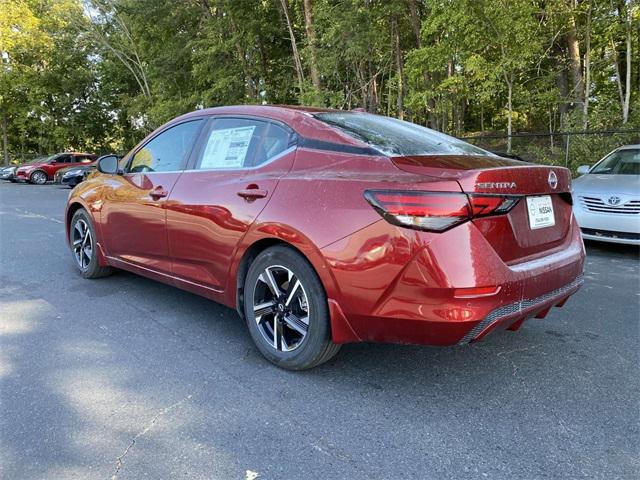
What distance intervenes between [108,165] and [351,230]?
2.97 metres

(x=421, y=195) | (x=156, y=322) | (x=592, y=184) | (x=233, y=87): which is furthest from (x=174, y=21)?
(x=421, y=195)

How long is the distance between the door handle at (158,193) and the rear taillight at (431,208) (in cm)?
204

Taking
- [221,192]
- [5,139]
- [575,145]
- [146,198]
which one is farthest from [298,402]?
[5,139]

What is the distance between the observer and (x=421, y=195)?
2.44 m

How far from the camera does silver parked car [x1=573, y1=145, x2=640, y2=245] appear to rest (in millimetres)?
6516

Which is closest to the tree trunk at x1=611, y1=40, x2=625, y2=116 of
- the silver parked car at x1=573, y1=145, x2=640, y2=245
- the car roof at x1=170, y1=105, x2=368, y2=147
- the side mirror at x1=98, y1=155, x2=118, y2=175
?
the silver parked car at x1=573, y1=145, x2=640, y2=245

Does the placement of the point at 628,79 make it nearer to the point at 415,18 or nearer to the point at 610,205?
the point at 415,18

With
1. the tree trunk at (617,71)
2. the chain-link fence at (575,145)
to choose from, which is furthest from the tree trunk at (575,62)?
the chain-link fence at (575,145)

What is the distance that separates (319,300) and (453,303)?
756 millimetres

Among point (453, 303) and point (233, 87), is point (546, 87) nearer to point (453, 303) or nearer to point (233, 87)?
point (233, 87)

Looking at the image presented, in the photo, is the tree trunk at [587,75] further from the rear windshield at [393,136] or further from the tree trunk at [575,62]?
the rear windshield at [393,136]

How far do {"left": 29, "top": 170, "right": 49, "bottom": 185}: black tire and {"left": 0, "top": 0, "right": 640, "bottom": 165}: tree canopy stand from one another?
6177 millimetres

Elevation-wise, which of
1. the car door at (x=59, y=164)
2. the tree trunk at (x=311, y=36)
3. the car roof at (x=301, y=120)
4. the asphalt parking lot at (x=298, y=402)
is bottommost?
the asphalt parking lot at (x=298, y=402)

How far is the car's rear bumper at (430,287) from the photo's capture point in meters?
2.41
